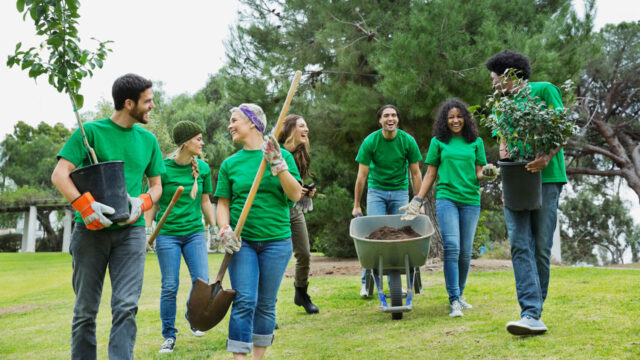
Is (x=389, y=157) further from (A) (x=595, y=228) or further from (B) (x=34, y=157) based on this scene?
(B) (x=34, y=157)

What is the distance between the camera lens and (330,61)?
11156mm

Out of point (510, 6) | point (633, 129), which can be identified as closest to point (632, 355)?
point (510, 6)

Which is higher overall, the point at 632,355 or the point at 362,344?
the point at 632,355

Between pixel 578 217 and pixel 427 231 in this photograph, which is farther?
pixel 578 217

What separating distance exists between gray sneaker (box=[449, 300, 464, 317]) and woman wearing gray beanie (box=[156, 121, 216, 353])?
2.16 m

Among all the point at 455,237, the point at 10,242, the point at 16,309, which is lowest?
the point at 10,242

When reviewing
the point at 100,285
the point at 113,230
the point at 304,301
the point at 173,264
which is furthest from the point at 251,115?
the point at 304,301

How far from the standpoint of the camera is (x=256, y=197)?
9.98 feet

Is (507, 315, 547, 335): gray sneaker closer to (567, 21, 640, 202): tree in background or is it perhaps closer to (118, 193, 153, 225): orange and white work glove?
(118, 193, 153, 225): orange and white work glove

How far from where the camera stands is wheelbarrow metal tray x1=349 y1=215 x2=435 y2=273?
4.27 m

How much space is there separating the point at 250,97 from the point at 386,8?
3.43 metres

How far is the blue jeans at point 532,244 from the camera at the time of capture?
3400mm

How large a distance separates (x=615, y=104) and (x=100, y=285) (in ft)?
62.2

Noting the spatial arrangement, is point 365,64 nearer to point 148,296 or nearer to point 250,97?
point 250,97
